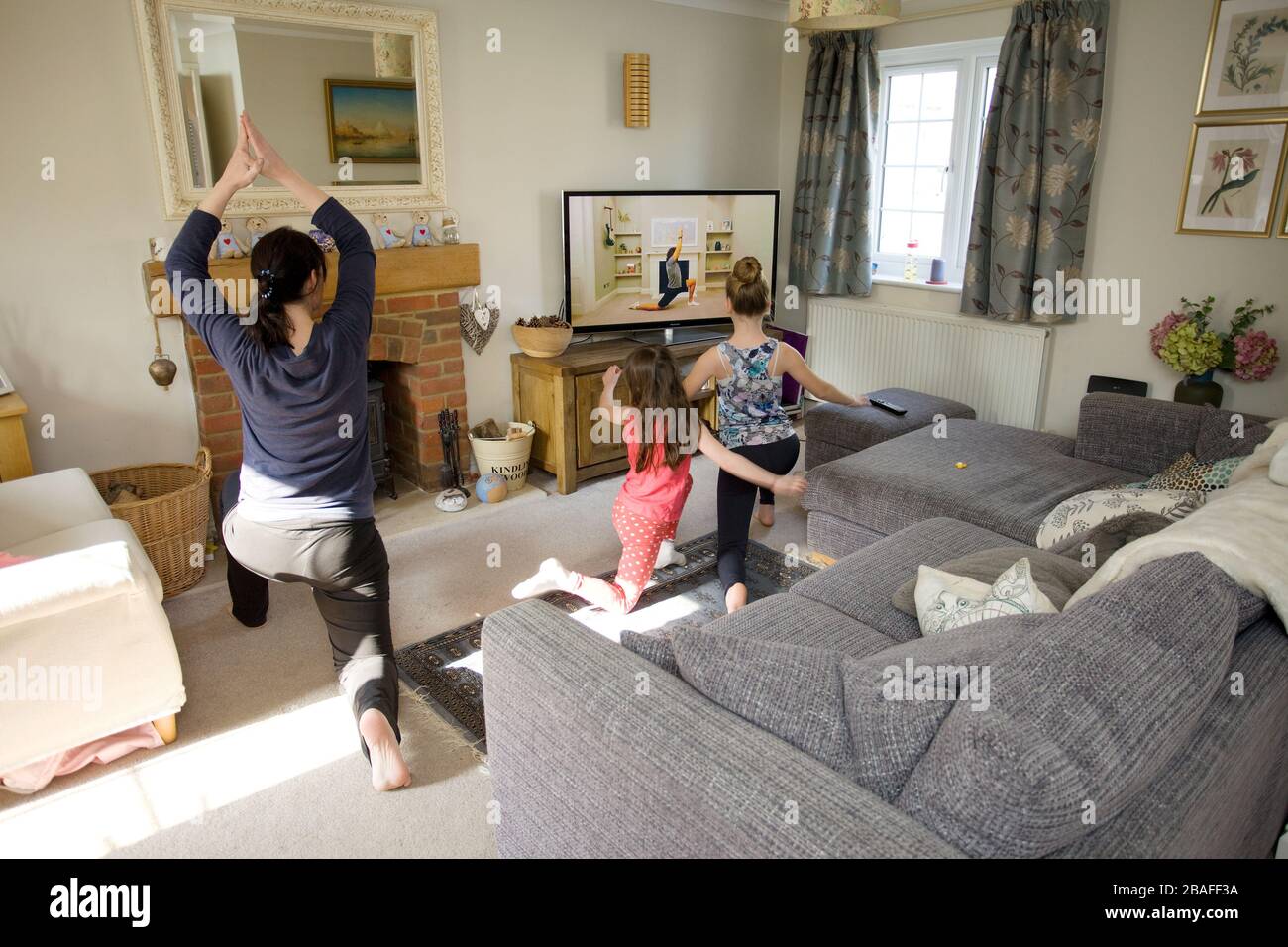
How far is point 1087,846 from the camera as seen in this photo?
3.94 feet

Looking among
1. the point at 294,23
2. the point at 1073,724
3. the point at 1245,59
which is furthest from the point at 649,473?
the point at 1245,59

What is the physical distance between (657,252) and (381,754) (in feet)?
10.4

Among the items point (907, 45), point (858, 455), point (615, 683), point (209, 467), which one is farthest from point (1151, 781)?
point (907, 45)

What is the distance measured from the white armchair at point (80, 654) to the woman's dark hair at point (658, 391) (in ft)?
4.79

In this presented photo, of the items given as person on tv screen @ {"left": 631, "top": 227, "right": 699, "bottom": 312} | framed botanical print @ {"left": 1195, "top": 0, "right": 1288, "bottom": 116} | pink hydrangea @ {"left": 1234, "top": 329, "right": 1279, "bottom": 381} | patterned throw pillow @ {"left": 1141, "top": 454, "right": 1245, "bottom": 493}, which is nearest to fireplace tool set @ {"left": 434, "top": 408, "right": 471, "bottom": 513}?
person on tv screen @ {"left": 631, "top": 227, "right": 699, "bottom": 312}

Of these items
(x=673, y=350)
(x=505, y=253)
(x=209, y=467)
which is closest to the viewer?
(x=209, y=467)

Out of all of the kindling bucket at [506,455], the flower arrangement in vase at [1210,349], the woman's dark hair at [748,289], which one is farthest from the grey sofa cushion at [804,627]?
the flower arrangement in vase at [1210,349]

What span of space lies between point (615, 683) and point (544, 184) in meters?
3.41

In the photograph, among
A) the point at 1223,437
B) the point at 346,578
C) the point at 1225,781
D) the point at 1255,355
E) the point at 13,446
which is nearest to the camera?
the point at 1225,781

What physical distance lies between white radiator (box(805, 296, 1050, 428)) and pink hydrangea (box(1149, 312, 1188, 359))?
508 millimetres

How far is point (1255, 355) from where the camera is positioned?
11.6ft

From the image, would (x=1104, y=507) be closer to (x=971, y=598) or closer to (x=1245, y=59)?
(x=971, y=598)

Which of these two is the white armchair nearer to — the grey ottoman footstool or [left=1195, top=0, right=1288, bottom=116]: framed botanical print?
the grey ottoman footstool
